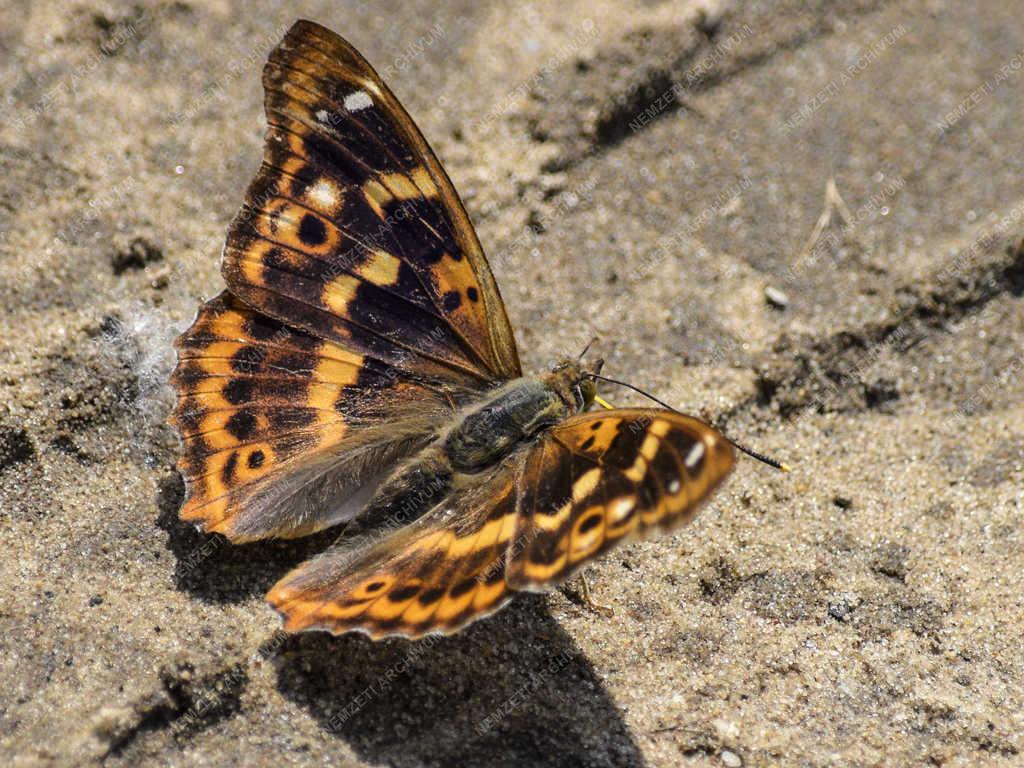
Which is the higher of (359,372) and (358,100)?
(358,100)

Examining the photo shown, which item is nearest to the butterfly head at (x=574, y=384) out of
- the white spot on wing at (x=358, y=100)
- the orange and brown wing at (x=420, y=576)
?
the orange and brown wing at (x=420, y=576)

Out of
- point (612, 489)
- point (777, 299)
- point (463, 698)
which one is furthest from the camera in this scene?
point (777, 299)

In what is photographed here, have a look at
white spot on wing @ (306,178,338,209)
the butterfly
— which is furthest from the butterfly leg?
white spot on wing @ (306,178,338,209)

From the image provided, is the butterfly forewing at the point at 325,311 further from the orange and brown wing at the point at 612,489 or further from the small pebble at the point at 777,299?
the small pebble at the point at 777,299

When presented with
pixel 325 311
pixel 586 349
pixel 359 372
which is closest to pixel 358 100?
pixel 325 311

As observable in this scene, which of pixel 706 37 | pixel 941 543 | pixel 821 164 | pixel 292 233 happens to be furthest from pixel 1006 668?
pixel 706 37

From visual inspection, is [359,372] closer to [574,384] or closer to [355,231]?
[355,231]

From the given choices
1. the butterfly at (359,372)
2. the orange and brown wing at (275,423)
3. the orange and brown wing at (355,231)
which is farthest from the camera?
the orange and brown wing at (355,231)
